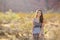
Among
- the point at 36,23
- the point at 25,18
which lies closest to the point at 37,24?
the point at 36,23

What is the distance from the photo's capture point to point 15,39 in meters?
2.72

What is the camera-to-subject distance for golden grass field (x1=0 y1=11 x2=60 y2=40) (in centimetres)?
273

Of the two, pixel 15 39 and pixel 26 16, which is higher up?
pixel 26 16

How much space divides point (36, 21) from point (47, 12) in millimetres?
241

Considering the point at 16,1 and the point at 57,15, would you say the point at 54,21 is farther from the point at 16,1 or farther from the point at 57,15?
the point at 16,1

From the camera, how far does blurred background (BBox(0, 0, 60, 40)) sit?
2740 mm

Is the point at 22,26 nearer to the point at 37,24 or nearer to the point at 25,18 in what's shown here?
the point at 25,18

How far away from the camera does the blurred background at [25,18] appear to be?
2.74 m

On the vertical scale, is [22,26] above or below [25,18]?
below

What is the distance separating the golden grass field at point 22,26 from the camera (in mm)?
2730

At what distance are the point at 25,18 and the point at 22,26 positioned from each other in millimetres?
141

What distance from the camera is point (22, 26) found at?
277cm

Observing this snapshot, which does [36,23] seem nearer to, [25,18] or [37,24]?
[37,24]

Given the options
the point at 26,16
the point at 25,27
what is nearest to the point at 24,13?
the point at 26,16
